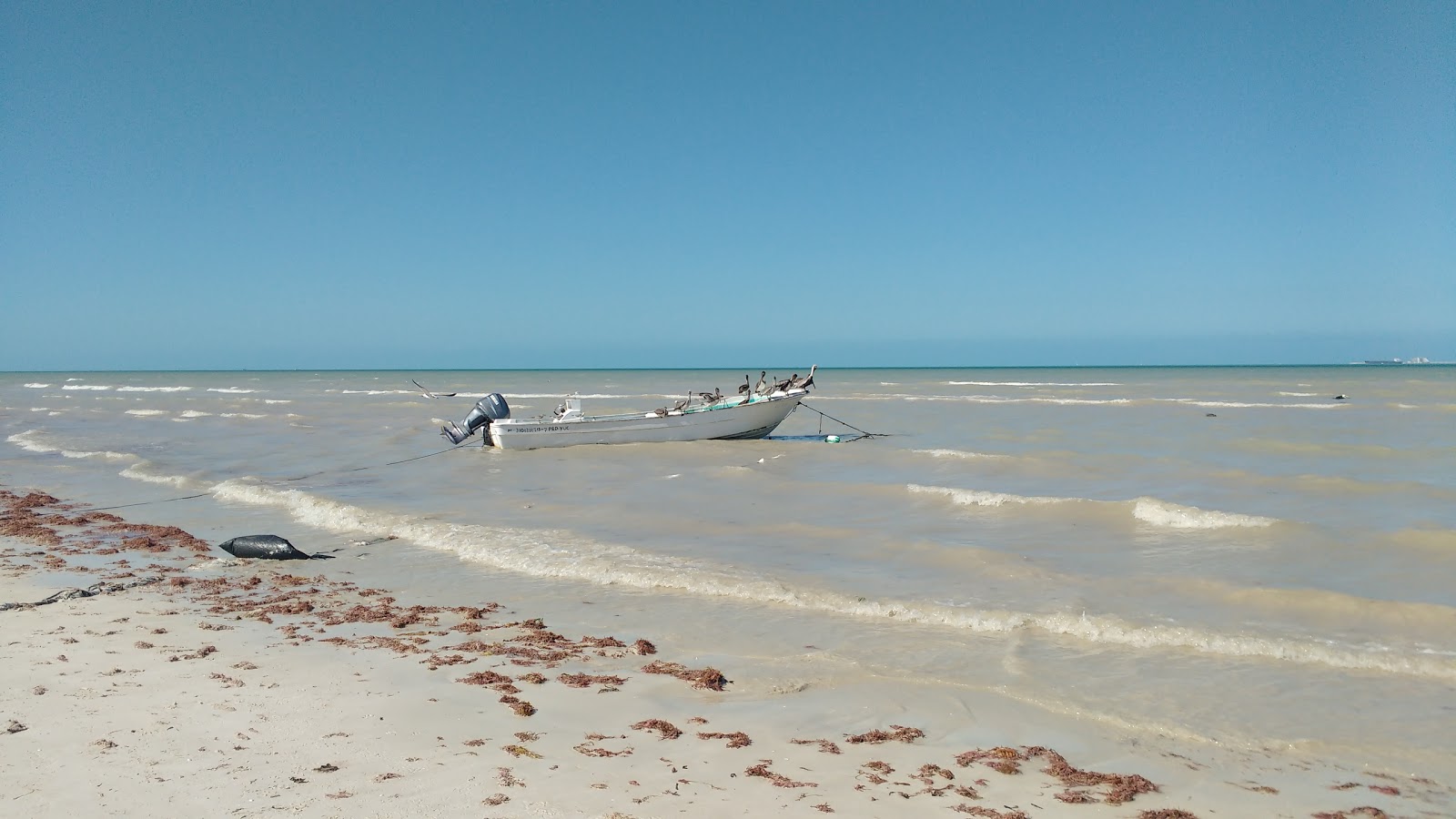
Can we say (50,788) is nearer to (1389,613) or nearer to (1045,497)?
(1389,613)

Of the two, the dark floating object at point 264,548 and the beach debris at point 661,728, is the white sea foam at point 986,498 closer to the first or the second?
the dark floating object at point 264,548

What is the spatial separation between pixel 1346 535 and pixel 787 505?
25.6 ft

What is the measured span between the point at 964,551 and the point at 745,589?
3.14 metres

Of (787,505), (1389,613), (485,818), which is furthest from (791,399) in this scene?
(485,818)

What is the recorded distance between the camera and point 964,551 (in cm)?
1125

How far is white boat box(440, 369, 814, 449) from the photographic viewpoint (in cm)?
2441

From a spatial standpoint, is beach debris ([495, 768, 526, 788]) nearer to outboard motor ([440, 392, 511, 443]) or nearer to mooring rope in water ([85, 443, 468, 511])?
mooring rope in water ([85, 443, 468, 511])

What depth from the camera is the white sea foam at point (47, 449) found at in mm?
23453

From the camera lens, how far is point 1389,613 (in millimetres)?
8531

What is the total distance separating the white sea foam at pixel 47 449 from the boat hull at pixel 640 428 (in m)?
9.36

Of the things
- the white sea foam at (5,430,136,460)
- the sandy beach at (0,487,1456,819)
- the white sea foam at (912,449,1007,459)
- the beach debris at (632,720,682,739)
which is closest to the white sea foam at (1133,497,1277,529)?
the white sea foam at (912,449,1007,459)

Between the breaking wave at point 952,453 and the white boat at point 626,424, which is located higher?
the white boat at point 626,424

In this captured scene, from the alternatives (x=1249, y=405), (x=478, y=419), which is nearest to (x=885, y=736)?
(x=478, y=419)

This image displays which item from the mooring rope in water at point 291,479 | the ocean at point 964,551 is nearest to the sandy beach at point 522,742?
the ocean at point 964,551
